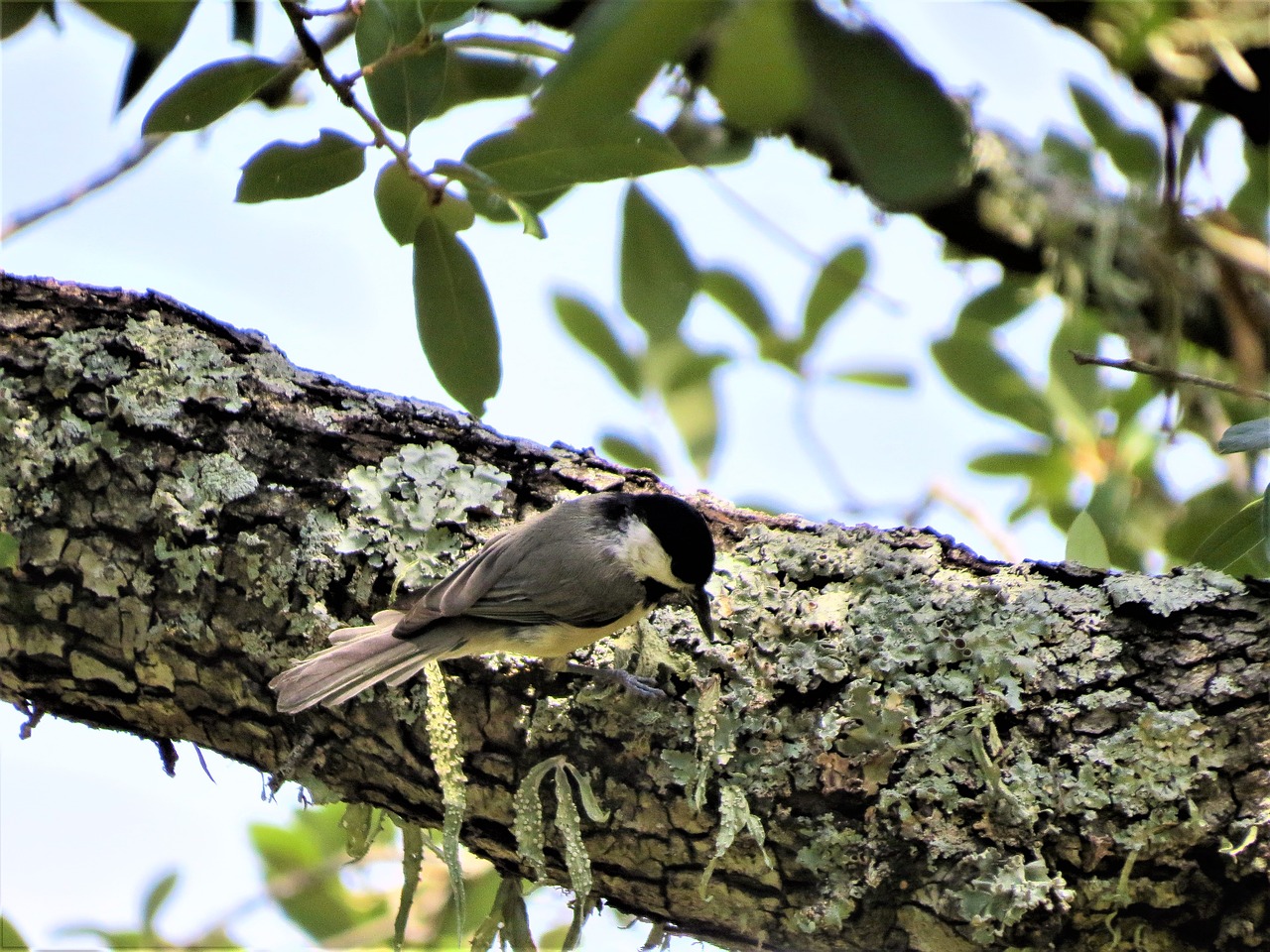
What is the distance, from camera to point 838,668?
6.43 ft

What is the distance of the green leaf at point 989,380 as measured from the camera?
3.54 m

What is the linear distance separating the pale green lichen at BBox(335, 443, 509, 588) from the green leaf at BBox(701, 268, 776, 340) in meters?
1.86

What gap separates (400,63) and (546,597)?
3.64 ft

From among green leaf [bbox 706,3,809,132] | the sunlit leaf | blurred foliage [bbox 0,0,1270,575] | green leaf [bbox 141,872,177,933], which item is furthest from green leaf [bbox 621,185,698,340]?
green leaf [bbox 706,3,809,132]

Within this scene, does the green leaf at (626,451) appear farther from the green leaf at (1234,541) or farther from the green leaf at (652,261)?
the green leaf at (1234,541)

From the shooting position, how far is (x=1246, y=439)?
1818 mm

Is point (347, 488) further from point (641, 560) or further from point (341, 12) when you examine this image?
point (341, 12)

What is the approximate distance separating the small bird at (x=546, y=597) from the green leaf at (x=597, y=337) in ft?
Answer: 4.82

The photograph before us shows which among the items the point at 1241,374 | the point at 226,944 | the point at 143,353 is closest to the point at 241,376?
the point at 143,353

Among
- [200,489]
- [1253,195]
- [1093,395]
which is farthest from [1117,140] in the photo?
[200,489]

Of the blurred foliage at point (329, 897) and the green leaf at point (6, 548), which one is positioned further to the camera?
the blurred foliage at point (329, 897)

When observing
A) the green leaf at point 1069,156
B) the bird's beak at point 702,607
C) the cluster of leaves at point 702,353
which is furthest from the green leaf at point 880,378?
the bird's beak at point 702,607

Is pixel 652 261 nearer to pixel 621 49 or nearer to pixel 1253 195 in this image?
pixel 1253 195

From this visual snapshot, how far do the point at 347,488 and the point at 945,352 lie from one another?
2175 millimetres
